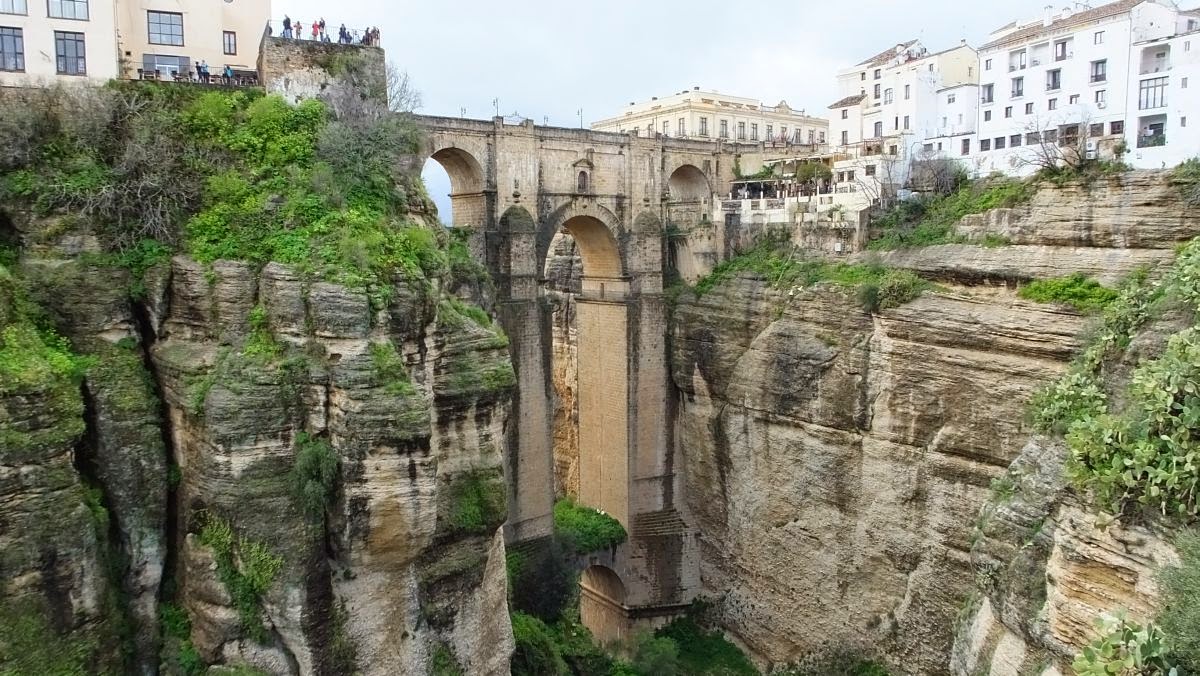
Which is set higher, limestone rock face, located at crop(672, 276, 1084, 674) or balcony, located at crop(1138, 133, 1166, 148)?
balcony, located at crop(1138, 133, 1166, 148)

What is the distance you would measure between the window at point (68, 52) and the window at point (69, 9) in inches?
11.3

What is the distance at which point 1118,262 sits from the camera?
17.8 meters

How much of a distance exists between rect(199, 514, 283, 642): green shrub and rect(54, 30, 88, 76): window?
885cm

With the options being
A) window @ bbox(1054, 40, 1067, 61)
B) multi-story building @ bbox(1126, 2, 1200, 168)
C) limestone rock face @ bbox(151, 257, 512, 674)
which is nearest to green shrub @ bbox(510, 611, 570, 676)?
limestone rock face @ bbox(151, 257, 512, 674)

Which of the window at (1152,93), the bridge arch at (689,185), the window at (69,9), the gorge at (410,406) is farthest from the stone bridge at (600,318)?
the window at (1152,93)

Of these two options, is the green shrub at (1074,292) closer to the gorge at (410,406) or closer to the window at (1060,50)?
the gorge at (410,406)

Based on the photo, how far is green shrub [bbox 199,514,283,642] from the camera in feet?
40.9

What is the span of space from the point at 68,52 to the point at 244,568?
10.0 meters

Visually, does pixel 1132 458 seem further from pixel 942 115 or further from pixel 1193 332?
pixel 942 115

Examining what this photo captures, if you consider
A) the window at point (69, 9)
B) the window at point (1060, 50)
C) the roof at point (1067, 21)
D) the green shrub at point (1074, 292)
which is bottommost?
the green shrub at point (1074, 292)

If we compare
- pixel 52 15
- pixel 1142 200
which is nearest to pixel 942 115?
pixel 1142 200

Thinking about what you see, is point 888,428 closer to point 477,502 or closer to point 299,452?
point 477,502

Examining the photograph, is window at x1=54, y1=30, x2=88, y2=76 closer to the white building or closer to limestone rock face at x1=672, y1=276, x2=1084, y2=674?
limestone rock face at x1=672, y1=276, x2=1084, y2=674

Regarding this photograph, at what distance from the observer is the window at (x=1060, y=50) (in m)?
24.3
